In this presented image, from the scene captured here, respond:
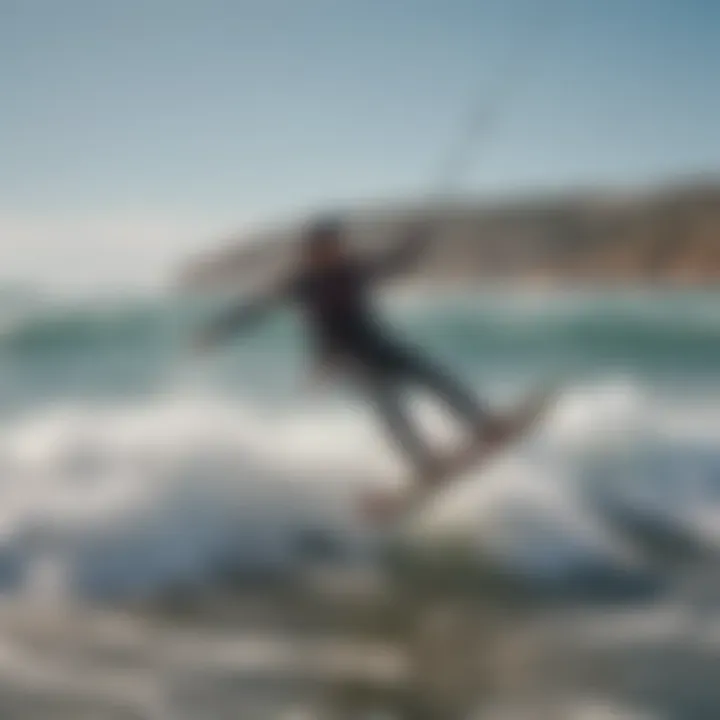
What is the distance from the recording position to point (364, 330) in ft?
4.47

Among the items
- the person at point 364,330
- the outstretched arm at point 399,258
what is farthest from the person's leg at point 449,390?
the outstretched arm at point 399,258

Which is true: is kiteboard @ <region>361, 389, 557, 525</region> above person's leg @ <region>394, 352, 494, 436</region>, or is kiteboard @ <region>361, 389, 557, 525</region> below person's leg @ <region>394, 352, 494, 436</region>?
below

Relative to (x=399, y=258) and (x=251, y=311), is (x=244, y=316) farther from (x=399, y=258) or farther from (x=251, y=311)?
(x=399, y=258)

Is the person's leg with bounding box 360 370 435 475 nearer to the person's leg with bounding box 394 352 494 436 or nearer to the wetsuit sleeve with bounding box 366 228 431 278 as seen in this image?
the person's leg with bounding box 394 352 494 436

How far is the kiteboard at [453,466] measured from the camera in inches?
53.1

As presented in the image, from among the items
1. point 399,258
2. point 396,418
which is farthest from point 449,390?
point 399,258

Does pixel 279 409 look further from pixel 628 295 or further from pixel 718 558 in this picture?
pixel 718 558

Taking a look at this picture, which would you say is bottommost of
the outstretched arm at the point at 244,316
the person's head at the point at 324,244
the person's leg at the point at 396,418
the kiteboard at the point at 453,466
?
the kiteboard at the point at 453,466

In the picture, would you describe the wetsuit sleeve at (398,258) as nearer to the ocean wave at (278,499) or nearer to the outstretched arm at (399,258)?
the outstretched arm at (399,258)

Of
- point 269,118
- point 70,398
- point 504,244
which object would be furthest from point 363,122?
point 70,398

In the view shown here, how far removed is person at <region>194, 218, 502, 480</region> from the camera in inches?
53.4

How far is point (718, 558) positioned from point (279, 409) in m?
0.59

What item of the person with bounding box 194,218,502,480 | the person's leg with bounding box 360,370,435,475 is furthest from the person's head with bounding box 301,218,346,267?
the person's leg with bounding box 360,370,435,475

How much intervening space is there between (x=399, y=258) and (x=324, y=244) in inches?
3.9
